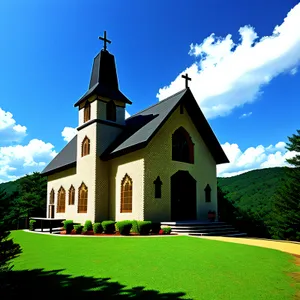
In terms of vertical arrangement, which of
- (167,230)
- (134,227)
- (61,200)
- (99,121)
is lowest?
(167,230)

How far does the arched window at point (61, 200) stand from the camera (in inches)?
1052

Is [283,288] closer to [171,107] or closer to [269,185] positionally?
[171,107]

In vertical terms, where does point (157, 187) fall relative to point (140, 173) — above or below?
below

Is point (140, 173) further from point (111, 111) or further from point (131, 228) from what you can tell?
point (111, 111)

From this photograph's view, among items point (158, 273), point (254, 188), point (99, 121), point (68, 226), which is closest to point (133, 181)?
point (68, 226)

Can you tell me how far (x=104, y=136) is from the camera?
73.6 feet

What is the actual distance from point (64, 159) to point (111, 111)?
26.3 feet

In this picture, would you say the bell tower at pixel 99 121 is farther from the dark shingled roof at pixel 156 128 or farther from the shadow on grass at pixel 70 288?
the shadow on grass at pixel 70 288

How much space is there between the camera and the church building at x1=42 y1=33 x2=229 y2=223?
18.8 m

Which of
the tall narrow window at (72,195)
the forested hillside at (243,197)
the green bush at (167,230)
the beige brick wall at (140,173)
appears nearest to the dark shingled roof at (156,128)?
the beige brick wall at (140,173)

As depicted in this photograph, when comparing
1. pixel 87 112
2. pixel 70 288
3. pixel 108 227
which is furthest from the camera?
pixel 87 112

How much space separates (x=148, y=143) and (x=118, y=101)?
659 cm

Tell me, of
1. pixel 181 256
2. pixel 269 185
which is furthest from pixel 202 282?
pixel 269 185

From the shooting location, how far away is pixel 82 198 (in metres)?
23.1
